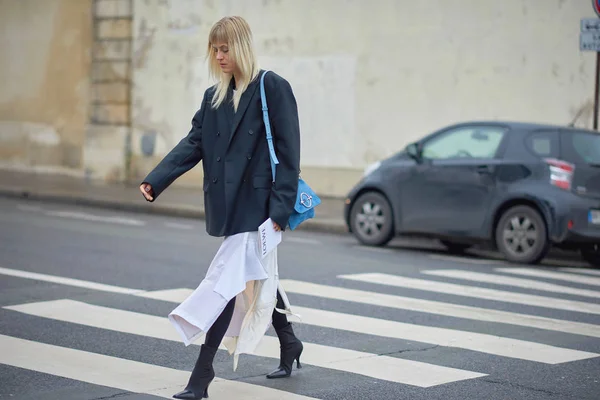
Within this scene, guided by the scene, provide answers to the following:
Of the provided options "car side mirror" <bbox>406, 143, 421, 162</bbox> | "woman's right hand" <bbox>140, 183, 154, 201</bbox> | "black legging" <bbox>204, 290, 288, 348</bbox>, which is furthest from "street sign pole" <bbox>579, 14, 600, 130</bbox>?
"black legging" <bbox>204, 290, 288, 348</bbox>

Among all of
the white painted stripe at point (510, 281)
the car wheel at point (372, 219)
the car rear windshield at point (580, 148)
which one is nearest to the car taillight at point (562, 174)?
the car rear windshield at point (580, 148)

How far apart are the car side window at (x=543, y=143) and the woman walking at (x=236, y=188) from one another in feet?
24.6

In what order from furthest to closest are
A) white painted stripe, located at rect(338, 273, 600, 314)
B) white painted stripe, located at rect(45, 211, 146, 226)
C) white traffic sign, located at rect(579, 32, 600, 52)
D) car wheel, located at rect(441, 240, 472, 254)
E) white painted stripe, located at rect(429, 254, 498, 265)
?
white painted stripe, located at rect(45, 211, 146, 226)
white traffic sign, located at rect(579, 32, 600, 52)
car wheel, located at rect(441, 240, 472, 254)
white painted stripe, located at rect(429, 254, 498, 265)
white painted stripe, located at rect(338, 273, 600, 314)

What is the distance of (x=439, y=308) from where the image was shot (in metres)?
9.52

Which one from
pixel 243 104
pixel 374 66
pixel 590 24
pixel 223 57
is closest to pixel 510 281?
pixel 590 24

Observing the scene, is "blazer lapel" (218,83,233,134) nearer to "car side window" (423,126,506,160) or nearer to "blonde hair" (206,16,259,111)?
"blonde hair" (206,16,259,111)

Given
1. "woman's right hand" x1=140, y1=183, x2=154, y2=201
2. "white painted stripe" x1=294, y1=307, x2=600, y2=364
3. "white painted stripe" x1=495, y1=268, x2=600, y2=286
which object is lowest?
"white painted stripe" x1=495, y1=268, x2=600, y2=286

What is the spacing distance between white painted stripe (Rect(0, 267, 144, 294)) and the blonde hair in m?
3.91

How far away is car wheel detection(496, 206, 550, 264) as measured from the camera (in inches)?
515

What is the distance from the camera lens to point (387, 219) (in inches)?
570

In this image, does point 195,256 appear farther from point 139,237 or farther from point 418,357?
point 418,357

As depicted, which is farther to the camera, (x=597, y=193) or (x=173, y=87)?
(x=173, y=87)

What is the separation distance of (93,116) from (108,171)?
47.0 inches

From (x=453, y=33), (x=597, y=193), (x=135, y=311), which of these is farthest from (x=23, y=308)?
(x=453, y=33)
